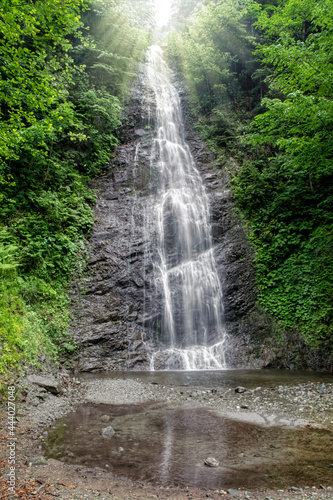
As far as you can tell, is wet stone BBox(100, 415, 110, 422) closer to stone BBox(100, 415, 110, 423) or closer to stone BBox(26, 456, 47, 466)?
stone BBox(100, 415, 110, 423)

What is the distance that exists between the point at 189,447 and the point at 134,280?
25.9ft

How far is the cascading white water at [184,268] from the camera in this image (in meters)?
10.4

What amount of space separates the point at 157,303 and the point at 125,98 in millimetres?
14136

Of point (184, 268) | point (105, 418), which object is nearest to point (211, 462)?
point (105, 418)

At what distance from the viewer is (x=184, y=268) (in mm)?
12297

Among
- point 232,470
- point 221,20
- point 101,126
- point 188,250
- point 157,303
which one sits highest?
point 221,20

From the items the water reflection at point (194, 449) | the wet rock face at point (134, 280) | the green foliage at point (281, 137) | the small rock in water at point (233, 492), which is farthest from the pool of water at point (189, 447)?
the green foliage at point (281, 137)

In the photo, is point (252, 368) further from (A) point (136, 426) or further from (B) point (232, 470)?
(B) point (232, 470)

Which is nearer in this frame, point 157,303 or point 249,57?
point 157,303

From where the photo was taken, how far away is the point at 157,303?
1131 centimetres

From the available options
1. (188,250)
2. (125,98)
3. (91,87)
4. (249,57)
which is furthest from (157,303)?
(249,57)

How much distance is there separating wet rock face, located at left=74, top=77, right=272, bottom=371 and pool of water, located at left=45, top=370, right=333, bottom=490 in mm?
4324

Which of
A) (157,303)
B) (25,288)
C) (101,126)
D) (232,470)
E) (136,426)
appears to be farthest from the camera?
(101,126)

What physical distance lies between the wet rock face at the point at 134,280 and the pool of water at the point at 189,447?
432 centimetres
